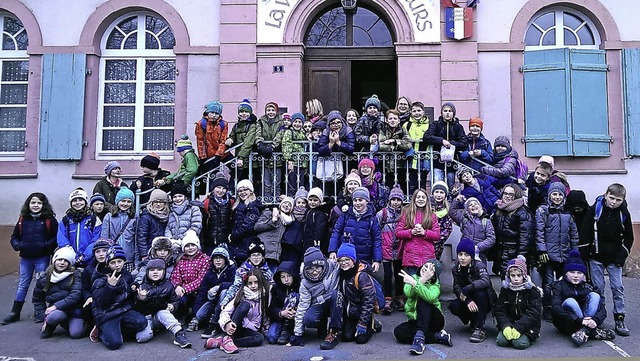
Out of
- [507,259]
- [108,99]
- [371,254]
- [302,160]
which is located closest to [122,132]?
[108,99]

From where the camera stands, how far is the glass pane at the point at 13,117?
1066cm

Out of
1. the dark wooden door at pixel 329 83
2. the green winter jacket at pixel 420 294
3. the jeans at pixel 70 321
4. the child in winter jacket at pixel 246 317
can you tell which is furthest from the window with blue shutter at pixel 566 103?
the jeans at pixel 70 321

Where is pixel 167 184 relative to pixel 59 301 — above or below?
above

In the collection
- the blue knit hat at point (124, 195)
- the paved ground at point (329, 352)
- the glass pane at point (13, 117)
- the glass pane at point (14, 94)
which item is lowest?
the paved ground at point (329, 352)

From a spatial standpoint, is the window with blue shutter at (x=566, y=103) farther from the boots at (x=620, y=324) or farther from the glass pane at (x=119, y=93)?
the glass pane at (x=119, y=93)

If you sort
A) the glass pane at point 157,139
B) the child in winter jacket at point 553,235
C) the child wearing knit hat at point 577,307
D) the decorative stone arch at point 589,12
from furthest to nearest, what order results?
1. the glass pane at point 157,139
2. the decorative stone arch at point 589,12
3. the child in winter jacket at point 553,235
4. the child wearing knit hat at point 577,307

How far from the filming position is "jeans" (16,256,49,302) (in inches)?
286

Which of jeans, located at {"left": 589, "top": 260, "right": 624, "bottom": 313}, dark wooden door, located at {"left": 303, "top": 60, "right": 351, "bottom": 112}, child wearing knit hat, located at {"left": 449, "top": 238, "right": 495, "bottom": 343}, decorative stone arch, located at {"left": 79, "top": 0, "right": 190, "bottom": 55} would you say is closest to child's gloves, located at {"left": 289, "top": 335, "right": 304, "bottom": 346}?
child wearing knit hat, located at {"left": 449, "top": 238, "right": 495, "bottom": 343}

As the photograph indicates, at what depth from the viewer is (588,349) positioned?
581cm

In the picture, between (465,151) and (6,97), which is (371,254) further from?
(6,97)

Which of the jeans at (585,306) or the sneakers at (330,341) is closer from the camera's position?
the sneakers at (330,341)

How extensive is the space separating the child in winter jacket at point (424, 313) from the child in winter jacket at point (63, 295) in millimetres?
3312

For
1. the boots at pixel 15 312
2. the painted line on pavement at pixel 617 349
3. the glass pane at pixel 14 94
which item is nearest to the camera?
the painted line on pavement at pixel 617 349

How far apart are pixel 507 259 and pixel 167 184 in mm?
4406
